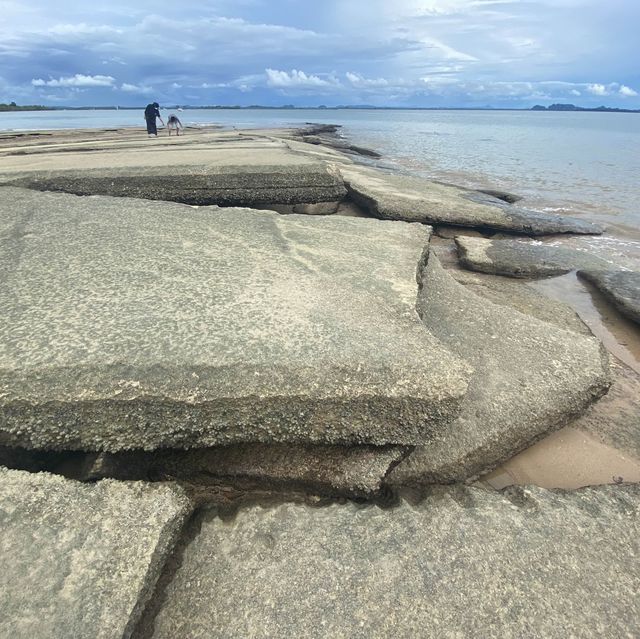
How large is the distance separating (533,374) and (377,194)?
3.24 meters

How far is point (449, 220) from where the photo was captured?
16.2 ft

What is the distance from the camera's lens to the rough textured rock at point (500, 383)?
1.62m

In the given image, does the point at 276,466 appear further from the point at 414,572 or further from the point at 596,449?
the point at 596,449

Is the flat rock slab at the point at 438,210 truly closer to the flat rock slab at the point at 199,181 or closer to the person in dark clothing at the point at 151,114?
the flat rock slab at the point at 199,181

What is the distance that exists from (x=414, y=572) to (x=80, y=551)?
2.53 ft

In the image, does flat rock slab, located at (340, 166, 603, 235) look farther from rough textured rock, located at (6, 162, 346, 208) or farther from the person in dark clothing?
the person in dark clothing

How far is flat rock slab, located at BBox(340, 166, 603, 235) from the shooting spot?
4.70 meters

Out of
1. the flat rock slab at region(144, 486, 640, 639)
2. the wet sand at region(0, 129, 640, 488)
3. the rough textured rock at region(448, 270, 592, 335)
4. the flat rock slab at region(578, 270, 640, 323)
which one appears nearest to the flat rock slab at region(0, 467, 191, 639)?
the flat rock slab at region(144, 486, 640, 639)

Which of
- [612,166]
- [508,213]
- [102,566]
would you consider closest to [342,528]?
[102,566]

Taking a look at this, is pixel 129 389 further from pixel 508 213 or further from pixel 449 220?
pixel 508 213

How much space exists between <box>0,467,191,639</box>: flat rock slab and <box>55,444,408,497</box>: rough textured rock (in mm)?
218

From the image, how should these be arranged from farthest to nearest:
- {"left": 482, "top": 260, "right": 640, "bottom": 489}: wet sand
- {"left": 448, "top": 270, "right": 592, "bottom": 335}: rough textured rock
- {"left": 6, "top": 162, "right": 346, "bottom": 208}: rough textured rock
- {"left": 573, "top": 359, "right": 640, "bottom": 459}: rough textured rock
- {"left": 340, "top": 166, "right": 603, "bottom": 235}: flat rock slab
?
1. {"left": 340, "top": 166, "right": 603, "bottom": 235}: flat rock slab
2. {"left": 6, "top": 162, "right": 346, "bottom": 208}: rough textured rock
3. {"left": 448, "top": 270, "right": 592, "bottom": 335}: rough textured rock
4. {"left": 573, "top": 359, "right": 640, "bottom": 459}: rough textured rock
5. {"left": 482, "top": 260, "right": 640, "bottom": 489}: wet sand

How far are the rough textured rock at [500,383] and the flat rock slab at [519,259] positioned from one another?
148 centimetres

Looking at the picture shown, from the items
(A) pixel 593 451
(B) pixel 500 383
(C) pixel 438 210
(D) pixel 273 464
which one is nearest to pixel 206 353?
(D) pixel 273 464
